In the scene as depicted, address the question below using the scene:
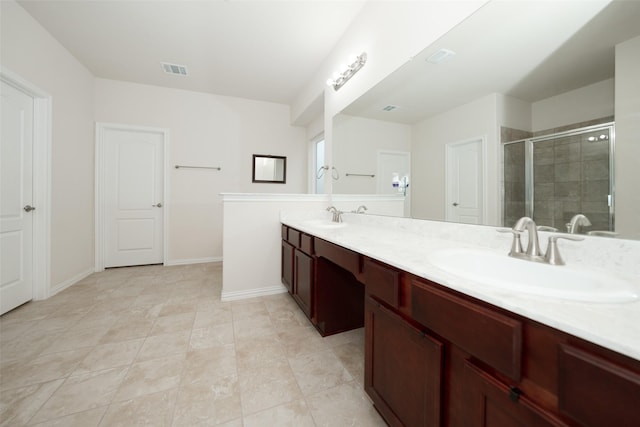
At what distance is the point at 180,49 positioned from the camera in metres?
2.65

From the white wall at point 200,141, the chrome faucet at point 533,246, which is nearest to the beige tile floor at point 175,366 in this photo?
the chrome faucet at point 533,246

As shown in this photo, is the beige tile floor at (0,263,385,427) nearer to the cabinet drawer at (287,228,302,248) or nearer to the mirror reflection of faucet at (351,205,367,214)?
the cabinet drawer at (287,228,302,248)

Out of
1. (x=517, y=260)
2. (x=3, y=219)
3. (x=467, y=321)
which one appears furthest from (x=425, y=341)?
(x=3, y=219)

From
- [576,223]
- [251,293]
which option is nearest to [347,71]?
[576,223]

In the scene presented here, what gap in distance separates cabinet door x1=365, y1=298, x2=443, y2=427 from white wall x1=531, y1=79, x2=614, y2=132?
2.98 feet

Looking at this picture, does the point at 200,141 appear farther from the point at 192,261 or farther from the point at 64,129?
the point at 192,261

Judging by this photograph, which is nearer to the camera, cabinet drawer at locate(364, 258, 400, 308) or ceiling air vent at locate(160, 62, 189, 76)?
cabinet drawer at locate(364, 258, 400, 308)

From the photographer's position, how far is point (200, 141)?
366cm

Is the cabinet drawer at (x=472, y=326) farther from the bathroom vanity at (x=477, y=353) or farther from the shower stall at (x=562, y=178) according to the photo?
the shower stall at (x=562, y=178)

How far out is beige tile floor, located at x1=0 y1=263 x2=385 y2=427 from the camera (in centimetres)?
109

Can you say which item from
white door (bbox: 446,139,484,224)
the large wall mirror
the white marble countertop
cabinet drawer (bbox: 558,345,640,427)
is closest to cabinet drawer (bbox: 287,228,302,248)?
the white marble countertop

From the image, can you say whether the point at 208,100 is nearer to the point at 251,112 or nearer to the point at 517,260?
the point at 251,112

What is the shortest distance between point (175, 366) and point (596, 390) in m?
1.77

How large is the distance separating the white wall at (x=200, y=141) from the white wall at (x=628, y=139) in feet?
12.3
